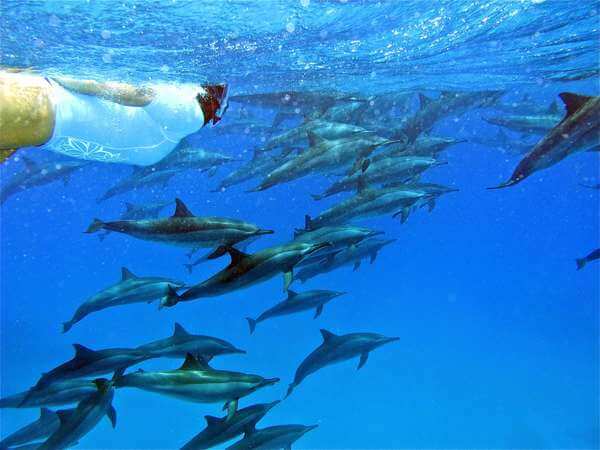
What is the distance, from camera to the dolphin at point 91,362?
5141 millimetres

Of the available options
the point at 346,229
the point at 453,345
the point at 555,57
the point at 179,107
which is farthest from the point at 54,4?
the point at 453,345

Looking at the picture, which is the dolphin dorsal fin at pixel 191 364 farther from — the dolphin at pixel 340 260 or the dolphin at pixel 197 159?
the dolphin at pixel 197 159

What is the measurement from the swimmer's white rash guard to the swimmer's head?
0.14 ft

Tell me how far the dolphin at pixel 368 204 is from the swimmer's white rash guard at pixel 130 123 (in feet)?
7.82

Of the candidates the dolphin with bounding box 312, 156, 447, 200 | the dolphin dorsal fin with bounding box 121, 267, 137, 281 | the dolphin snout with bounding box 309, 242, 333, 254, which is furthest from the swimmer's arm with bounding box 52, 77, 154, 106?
the dolphin with bounding box 312, 156, 447, 200

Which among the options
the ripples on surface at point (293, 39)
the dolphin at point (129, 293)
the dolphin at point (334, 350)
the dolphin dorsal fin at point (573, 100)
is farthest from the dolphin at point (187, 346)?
the ripples on surface at point (293, 39)

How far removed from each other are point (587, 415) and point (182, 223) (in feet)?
61.8

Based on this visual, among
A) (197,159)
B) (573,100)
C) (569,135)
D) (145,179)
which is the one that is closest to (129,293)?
(197,159)

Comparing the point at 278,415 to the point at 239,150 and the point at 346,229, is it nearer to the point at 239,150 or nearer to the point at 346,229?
the point at 346,229

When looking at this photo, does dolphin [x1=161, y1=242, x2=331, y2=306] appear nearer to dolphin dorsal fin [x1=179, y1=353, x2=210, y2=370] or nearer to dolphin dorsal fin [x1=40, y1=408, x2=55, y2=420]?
dolphin dorsal fin [x1=179, y1=353, x2=210, y2=370]

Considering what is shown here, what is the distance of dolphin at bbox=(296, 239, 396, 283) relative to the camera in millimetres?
7505

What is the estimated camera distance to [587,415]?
1770cm

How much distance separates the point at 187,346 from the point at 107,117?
9.24ft

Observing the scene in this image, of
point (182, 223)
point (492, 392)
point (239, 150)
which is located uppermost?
point (239, 150)
